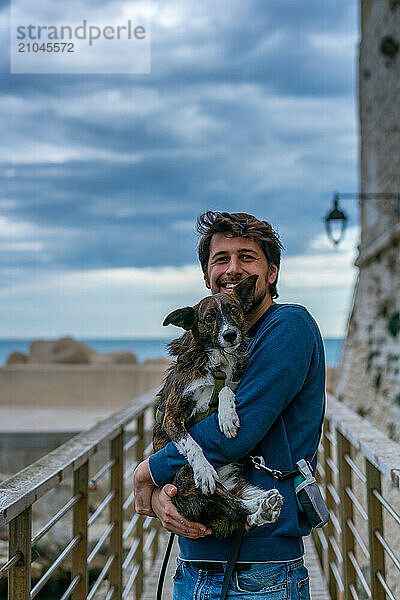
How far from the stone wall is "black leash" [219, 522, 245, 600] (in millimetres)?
4609

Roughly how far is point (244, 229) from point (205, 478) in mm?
640

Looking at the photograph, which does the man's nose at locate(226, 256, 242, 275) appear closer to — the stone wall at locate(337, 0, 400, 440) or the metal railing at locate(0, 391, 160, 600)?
the metal railing at locate(0, 391, 160, 600)

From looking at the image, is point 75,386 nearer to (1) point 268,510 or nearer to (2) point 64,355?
(2) point 64,355

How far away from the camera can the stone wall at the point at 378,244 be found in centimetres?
668

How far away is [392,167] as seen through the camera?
289 inches

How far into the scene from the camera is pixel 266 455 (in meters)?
A: 1.41

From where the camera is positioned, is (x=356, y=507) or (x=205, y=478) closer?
(x=205, y=478)

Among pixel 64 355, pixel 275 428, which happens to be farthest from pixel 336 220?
pixel 64 355

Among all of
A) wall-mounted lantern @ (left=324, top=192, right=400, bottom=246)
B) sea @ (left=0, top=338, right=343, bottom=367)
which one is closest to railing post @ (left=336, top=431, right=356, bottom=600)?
wall-mounted lantern @ (left=324, top=192, right=400, bottom=246)

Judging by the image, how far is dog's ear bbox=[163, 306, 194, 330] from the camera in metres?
1.60

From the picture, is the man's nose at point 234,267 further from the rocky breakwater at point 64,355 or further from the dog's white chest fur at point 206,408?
the rocky breakwater at point 64,355

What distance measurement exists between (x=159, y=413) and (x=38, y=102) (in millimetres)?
12657

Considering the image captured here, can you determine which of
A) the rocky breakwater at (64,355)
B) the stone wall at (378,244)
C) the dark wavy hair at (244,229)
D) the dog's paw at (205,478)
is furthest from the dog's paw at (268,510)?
the rocky breakwater at (64,355)

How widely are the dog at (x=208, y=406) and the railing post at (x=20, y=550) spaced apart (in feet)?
1.21
